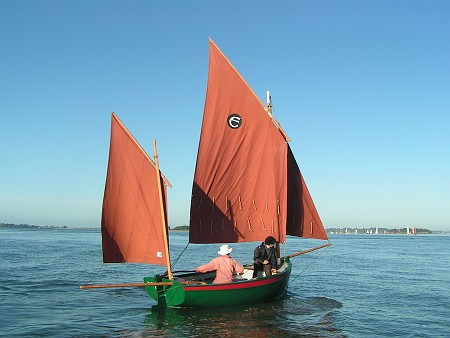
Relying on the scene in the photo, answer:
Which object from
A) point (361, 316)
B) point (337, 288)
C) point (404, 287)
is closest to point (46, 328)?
point (361, 316)

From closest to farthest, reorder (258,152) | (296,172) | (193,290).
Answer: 1. (193,290)
2. (258,152)
3. (296,172)

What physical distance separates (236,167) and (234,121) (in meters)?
2.18

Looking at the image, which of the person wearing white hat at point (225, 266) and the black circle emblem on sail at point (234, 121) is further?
the black circle emblem on sail at point (234, 121)

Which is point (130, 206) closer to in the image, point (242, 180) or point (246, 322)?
point (246, 322)

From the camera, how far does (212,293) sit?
56.0ft

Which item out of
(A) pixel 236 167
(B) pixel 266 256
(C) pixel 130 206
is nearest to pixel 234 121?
(A) pixel 236 167

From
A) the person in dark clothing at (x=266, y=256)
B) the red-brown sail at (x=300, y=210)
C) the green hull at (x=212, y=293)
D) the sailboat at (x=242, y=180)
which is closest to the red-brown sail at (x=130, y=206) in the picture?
the sailboat at (x=242, y=180)

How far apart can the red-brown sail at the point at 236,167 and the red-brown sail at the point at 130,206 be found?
3949 millimetres

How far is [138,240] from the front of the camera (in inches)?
703

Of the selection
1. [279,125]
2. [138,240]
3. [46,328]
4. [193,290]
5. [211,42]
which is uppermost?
[211,42]

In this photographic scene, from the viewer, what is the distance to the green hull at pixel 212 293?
16.7 meters

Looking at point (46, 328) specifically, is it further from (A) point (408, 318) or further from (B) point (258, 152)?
(A) point (408, 318)

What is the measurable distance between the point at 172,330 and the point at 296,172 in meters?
11.4

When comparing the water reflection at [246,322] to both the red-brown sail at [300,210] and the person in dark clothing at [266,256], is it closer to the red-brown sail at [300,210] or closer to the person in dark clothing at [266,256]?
the person in dark clothing at [266,256]
